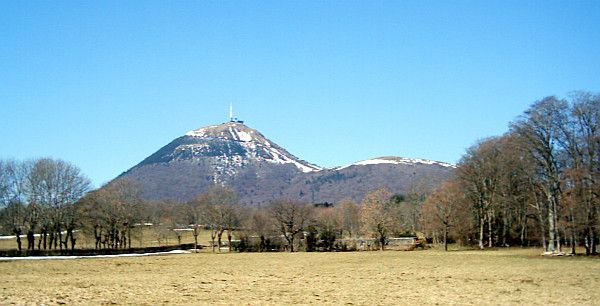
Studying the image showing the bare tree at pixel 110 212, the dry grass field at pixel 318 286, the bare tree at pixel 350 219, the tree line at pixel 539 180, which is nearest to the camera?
the dry grass field at pixel 318 286

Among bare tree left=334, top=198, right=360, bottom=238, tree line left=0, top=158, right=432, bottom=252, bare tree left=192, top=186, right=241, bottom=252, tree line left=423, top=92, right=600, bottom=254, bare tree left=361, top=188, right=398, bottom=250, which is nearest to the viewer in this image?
tree line left=423, top=92, right=600, bottom=254

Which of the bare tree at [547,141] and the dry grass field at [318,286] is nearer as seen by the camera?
the dry grass field at [318,286]

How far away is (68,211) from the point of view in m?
67.1

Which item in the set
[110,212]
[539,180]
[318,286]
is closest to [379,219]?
[539,180]

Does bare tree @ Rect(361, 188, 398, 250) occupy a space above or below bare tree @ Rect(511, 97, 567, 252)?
below

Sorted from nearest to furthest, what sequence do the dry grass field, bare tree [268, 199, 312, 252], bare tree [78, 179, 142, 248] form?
1. the dry grass field
2. bare tree [78, 179, 142, 248]
3. bare tree [268, 199, 312, 252]

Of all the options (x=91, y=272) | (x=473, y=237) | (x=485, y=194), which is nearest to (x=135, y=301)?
(x=91, y=272)

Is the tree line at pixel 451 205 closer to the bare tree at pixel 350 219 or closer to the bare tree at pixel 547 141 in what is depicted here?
the bare tree at pixel 547 141

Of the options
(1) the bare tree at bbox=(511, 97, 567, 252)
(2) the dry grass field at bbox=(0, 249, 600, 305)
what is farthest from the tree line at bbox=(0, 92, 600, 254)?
(2) the dry grass field at bbox=(0, 249, 600, 305)

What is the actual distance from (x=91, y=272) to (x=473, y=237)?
56.3 m

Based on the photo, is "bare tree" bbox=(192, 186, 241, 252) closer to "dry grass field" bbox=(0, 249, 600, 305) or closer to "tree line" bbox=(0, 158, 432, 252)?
"tree line" bbox=(0, 158, 432, 252)

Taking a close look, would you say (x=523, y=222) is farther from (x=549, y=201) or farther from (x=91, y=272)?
(x=91, y=272)

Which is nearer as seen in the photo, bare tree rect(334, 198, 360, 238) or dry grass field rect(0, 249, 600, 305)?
dry grass field rect(0, 249, 600, 305)

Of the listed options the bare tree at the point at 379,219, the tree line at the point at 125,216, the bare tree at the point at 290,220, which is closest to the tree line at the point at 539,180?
the bare tree at the point at 379,219
